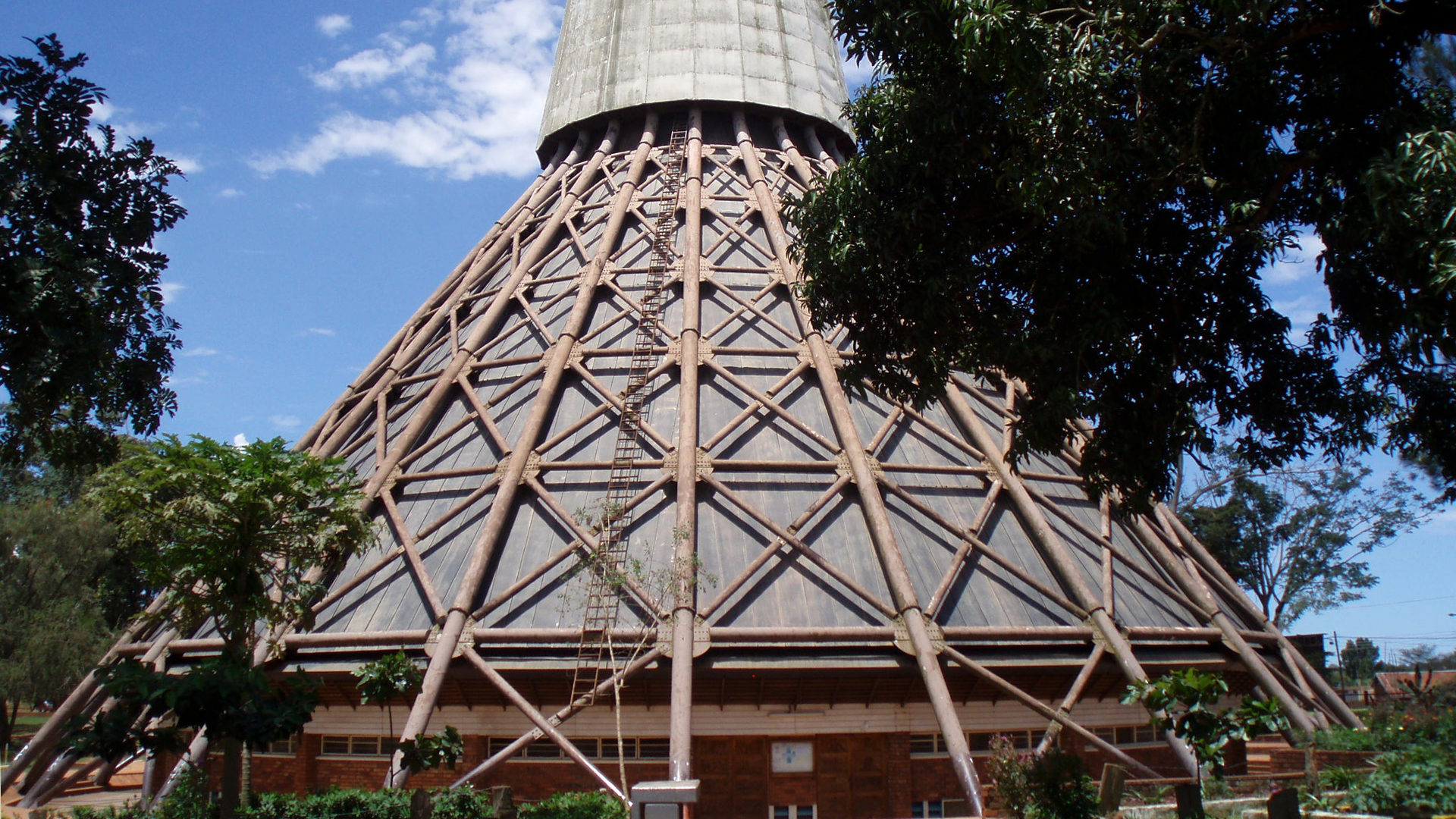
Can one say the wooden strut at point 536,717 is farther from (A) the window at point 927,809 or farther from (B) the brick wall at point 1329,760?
(B) the brick wall at point 1329,760

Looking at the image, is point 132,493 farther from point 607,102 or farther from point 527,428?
point 607,102

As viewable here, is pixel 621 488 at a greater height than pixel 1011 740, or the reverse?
pixel 621 488

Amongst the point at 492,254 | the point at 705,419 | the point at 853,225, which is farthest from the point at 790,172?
the point at 853,225

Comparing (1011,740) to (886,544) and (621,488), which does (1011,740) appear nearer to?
(886,544)

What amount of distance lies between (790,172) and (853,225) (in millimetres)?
13468

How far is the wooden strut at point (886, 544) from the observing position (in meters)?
13.9

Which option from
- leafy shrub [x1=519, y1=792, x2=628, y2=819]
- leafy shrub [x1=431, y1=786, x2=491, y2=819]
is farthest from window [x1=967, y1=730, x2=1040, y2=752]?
leafy shrub [x1=431, y1=786, x2=491, y2=819]

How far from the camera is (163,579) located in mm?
14625

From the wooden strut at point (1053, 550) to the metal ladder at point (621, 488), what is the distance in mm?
6213

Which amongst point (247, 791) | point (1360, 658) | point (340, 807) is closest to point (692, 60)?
point (247, 791)

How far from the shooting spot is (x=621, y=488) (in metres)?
17.3

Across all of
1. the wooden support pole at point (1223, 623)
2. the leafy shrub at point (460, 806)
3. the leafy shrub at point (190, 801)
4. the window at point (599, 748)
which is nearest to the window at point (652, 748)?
the window at point (599, 748)

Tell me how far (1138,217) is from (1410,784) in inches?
289

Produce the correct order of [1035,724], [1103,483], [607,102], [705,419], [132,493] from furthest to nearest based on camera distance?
[607,102] → [705,419] → [1035,724] → [132,493] → [1103,483]
